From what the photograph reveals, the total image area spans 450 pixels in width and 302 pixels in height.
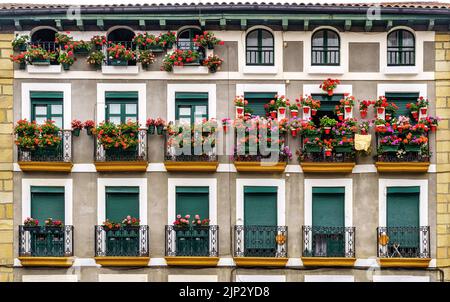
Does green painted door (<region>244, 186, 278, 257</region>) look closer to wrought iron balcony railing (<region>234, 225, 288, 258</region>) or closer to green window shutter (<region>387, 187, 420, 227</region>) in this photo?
wrought iron balcony railing (<region>234, 225, 288, 258</region>)

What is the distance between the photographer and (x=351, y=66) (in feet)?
93.6

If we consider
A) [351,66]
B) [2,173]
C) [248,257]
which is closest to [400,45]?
[351,66]

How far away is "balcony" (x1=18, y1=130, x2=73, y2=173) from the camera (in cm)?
2798

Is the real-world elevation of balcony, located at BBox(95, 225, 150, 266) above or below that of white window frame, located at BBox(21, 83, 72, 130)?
below

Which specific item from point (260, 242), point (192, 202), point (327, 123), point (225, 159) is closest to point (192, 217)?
point (192, 202)

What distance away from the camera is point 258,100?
93.5 ft

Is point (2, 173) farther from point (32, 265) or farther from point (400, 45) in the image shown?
point (400, 45)

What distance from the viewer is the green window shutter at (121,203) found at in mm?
28266

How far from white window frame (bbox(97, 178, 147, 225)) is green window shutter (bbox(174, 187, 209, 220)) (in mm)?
915

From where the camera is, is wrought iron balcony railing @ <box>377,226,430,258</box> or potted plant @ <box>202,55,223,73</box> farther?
potted plant @ <box>202,55,223,73</box>

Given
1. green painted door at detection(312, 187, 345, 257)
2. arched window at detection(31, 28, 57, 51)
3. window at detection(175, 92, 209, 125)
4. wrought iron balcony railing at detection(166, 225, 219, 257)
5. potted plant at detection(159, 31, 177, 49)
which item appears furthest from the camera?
arched window at detection(31, 28, 57, 51)

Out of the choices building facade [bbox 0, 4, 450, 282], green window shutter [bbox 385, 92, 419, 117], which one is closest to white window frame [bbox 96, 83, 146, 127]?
building facade [bbox 0, 4, 450, 282]

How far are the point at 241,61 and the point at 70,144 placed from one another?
529cm
